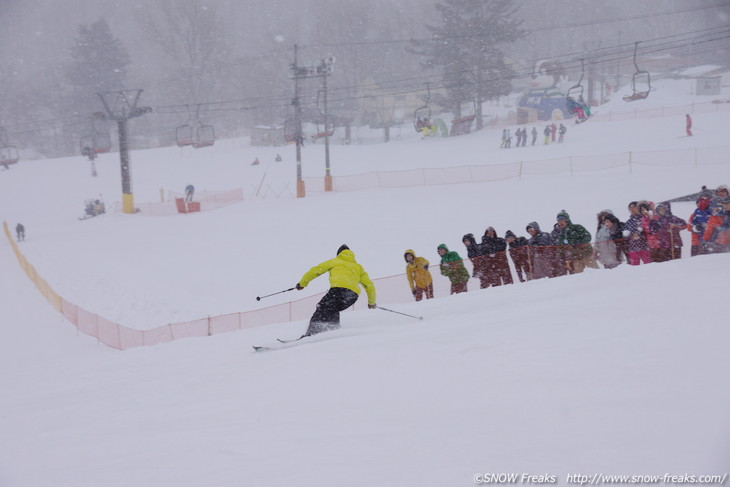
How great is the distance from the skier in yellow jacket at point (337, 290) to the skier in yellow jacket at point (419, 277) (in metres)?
2.72

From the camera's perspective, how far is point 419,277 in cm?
1214

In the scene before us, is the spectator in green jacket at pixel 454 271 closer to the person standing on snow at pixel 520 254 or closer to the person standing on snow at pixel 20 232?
the person standing on snow at pixel 520 254

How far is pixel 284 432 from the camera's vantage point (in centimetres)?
520

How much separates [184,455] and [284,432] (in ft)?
2.74

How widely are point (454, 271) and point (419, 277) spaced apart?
2.34 feet

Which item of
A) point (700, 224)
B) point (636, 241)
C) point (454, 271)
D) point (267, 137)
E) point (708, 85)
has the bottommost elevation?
point (454, 271)

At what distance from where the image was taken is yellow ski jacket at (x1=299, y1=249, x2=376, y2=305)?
922 cm

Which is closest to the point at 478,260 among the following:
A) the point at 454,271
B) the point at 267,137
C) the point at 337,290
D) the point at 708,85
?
the point at 454,271

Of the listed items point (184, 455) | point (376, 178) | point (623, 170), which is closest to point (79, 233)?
point (376, 178)

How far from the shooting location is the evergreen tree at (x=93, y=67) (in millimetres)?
76250

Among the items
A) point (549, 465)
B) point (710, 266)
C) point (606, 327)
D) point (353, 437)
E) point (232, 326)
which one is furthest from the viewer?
point (232, 326)

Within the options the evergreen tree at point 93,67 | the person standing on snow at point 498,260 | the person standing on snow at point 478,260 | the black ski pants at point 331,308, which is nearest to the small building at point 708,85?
the person standing on snow at point 498,260

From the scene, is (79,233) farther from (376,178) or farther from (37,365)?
(37,365)

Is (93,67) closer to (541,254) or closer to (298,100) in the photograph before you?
(298,100)
